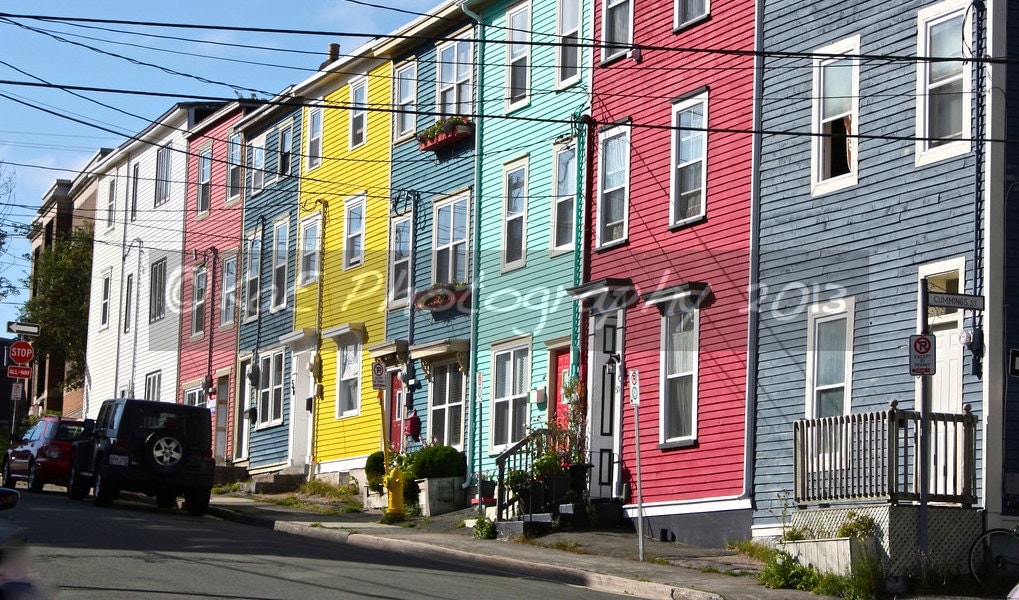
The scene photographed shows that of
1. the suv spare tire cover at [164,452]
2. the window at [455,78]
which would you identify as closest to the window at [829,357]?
the window at [455,78]

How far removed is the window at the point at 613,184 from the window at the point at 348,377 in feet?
32.2

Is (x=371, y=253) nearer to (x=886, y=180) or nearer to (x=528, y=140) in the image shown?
(x=528, y=140)

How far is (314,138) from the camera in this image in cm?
3703

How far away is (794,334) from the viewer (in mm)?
21172

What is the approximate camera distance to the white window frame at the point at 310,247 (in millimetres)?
36000

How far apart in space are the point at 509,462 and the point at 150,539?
25.5ft

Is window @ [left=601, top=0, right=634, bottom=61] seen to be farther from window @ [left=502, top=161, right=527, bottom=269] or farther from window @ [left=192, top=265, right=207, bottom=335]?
window @ [left=192, top=265, right=207, bottom=335]

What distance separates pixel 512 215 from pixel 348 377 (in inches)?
306

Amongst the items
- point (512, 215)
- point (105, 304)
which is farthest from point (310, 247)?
point (105, 304)

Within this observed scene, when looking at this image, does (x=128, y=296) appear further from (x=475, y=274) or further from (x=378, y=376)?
(x=378, y=376)

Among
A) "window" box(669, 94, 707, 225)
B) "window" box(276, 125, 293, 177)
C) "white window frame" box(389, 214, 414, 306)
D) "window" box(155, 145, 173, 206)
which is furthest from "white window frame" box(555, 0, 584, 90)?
"window" box(155, 145, 173, 206)

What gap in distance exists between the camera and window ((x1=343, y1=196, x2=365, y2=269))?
111ft

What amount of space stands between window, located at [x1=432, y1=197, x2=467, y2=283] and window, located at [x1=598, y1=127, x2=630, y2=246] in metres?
4.74

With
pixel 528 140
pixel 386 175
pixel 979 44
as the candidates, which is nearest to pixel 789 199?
pixel 979 44
